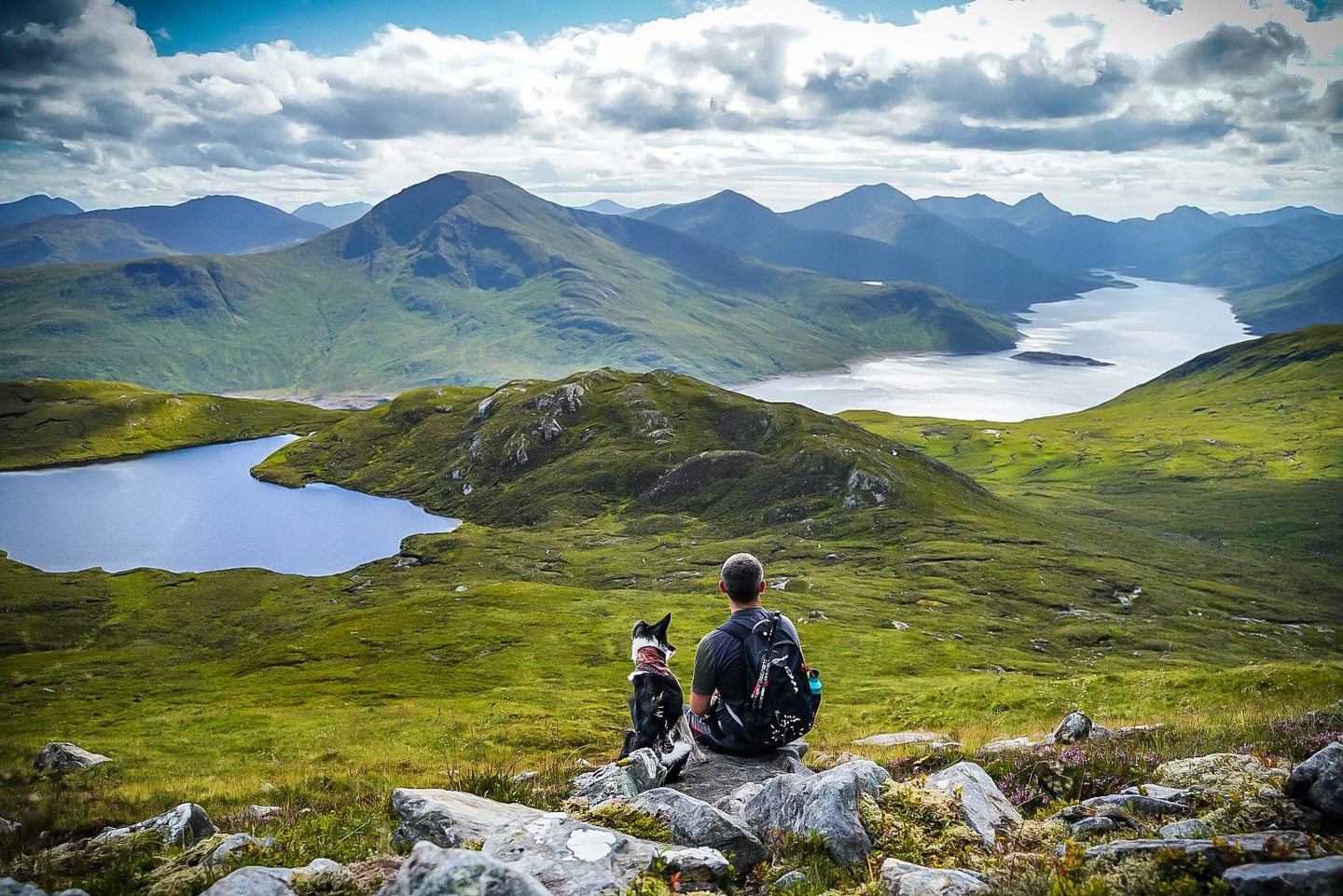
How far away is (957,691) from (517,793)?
4361 cm

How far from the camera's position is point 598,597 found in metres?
109

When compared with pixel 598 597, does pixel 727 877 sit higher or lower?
higher

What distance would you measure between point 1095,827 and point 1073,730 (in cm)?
1182

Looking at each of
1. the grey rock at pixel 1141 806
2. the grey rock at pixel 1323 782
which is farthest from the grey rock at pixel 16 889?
the grey rock at pixel 1323 782

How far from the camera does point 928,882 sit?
8469mm

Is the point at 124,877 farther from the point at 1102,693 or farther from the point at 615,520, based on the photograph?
the point at 615,520

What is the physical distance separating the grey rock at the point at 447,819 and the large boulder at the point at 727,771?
11.7 ft

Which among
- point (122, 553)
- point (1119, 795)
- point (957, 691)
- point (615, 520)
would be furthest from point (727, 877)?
point (122, 553)

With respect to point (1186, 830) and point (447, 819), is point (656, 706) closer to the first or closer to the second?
point (447, 819)

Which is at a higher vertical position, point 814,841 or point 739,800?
point 814,841

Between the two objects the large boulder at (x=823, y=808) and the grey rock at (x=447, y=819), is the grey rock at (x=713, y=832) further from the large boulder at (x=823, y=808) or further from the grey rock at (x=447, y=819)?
the grey rock at (x=447, y=819)

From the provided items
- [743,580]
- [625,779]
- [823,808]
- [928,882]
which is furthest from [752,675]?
[928,882]

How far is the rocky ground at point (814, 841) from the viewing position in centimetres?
724

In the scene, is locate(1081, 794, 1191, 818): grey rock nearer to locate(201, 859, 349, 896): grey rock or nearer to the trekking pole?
the trekking pole
